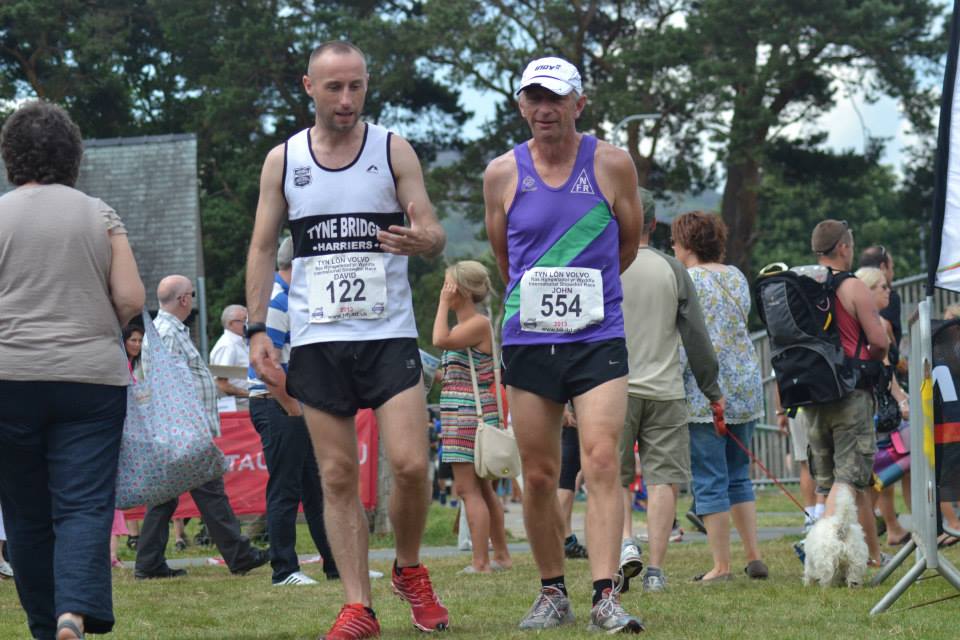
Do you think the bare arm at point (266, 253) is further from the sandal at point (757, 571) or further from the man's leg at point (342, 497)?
the sandal at point (757, 571)

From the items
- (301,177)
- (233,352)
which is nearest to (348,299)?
(301,177)

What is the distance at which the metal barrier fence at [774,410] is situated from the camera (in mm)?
20844

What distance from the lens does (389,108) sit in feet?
141

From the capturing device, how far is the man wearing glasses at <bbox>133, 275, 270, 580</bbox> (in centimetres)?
955

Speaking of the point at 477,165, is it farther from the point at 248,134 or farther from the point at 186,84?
the point at 186,84

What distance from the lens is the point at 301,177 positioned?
5477 mm

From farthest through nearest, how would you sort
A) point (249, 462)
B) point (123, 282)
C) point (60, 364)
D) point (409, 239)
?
point (249, 462) → point (409, 239) → point (123, 282) → point (60, 364)

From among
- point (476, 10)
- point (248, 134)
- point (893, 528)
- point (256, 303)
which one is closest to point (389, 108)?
point (248, 134)

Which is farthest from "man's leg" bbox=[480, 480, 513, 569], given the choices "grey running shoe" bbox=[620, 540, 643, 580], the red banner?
the red banner

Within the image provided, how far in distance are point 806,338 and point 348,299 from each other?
336 cm

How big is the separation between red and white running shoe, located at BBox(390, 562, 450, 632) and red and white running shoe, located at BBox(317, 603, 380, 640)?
219mm

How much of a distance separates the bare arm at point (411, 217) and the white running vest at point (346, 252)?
0.13 ft

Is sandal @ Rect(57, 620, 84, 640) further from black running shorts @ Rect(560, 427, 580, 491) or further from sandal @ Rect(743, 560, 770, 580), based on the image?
black running shorts @ Rect(560, 427, 580, 491)

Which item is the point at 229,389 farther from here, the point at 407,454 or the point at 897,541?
the point at 407,454
